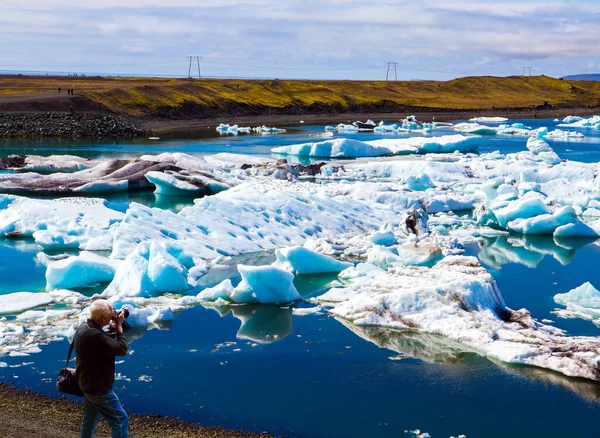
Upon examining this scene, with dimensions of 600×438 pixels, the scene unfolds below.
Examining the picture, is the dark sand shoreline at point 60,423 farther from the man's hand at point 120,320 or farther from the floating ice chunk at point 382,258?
the floating ice chunk at point 382,258

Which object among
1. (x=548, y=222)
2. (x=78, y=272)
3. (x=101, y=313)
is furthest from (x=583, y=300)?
(x=101, y=313)

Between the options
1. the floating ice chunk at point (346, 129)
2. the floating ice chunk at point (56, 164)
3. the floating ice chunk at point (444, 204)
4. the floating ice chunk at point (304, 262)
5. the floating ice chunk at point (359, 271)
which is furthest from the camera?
the floating ice chunk at point (346, 129)

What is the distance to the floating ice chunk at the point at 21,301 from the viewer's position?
11.5 meters

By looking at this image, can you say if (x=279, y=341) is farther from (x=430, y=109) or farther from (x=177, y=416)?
(x=430, y=109)

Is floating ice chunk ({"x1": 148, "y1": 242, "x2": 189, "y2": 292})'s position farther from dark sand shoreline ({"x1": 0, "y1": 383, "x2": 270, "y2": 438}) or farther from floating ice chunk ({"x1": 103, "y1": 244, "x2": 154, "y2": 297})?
dark sand shoreline ({"x1": 0, "y1": 383, "x2": 270, "y2": 438})

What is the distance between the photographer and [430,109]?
74000 millimetres

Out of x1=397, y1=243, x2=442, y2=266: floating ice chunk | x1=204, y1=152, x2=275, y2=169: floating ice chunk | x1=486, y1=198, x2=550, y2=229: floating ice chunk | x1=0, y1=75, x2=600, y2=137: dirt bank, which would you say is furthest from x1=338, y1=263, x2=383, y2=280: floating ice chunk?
x1=0, y1=75, x2=600, y2=137: dirt bank

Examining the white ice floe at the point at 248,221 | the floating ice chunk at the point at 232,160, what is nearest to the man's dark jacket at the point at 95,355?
the white ice floe at the point at 248,221

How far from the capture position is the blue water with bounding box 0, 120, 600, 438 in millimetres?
8180

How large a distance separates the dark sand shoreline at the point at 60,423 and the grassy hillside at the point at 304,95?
46.1 metres

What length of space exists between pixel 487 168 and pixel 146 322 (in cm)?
1940

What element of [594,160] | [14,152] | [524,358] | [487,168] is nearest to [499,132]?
[594,160]

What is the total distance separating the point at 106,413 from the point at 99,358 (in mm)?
448

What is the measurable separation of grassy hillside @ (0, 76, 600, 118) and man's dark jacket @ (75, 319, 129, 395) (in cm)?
4878
